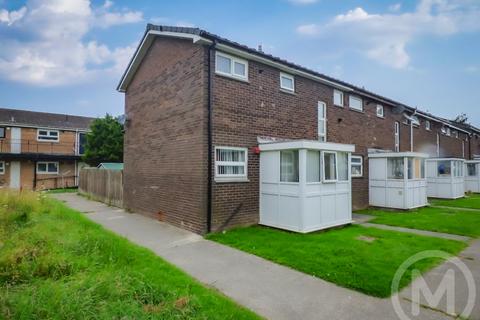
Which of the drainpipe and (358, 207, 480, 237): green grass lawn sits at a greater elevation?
the drainpipe

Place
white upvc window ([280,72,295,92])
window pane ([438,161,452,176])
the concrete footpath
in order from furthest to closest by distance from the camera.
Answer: window pane ([438,161,452,176]), white upvc window ([280,72,295,92]), the concrete footpath

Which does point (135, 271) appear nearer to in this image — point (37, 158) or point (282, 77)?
point (282, 77)

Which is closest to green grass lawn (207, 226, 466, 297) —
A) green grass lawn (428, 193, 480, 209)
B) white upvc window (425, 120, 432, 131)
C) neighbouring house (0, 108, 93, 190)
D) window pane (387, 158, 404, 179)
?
window pane (387, 158, 404, 179)

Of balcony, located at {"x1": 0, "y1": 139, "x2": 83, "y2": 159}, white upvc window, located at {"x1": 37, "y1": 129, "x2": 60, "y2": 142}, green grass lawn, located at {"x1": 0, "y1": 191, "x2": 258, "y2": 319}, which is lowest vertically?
green grass lawn, located at {"x1": 0, "y1": 191, "x2": 258, "y2": 319}

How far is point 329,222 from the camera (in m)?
9.03


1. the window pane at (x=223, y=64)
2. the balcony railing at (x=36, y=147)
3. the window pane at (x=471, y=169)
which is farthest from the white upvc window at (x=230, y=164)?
the balcony railing at (x=36, y=147)

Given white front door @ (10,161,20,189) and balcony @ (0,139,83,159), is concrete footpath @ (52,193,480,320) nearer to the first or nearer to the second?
balcony @ (0,139,83,159)

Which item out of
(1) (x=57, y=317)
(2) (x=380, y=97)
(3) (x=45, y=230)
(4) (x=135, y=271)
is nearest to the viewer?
(1) (x=57, y=317)

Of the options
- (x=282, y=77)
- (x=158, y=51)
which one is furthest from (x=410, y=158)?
(x=158, y=51)

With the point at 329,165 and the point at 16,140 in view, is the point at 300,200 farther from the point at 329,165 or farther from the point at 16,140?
the point at 16,140

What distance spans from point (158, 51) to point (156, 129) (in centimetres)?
307

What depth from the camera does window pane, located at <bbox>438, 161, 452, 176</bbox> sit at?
1845 cm

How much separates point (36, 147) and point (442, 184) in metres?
32.8

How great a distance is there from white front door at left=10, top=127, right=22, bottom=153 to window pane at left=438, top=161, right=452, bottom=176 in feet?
109
